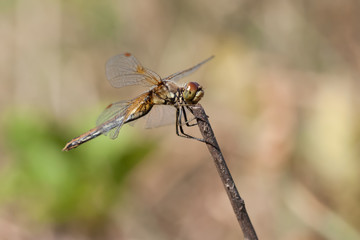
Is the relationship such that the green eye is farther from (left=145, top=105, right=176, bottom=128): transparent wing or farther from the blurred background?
the blurred background

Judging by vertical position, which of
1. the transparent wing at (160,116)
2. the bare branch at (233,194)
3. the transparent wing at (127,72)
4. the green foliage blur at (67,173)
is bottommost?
the bare branch at (233,194)

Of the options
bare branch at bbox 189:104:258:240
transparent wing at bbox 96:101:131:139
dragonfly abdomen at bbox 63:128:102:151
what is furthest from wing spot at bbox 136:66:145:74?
bare branch at bbox 189:104:258:240

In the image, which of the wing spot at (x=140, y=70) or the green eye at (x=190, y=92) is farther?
the wing spot at (x=140, y=70)

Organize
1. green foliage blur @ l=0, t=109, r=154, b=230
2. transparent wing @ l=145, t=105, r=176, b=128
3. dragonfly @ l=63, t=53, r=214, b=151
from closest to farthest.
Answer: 1. dragonfly @ l=63, t=53, r=214, b=151
2. transparent wing @ l=145, t=105, r=176, b=128
3. green foliage blur @ l=0, t=109, r=154, b=230

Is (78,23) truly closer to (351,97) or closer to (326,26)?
(326,26)

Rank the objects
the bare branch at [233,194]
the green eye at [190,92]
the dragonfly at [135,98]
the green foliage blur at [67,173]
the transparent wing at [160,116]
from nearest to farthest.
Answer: the bare branch at [233,194] < the green eye at [190,92] < the dragonfly at [135,98] < the transparent wing at [160,116] < the green foliage blur at [67,173]

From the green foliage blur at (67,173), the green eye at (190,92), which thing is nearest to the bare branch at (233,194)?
the green eye at (190,92)

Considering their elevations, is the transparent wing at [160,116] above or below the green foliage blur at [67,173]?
above

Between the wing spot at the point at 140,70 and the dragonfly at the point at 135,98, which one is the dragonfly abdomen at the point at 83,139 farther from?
the wing spot at the point at 140,70
